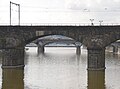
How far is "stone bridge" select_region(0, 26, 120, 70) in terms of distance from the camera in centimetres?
5775

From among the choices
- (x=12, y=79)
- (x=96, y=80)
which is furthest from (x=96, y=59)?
(x=12, y=79)

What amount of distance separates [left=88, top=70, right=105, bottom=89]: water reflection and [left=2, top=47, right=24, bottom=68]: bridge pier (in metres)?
16.4

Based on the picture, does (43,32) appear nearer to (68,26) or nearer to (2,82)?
(68,26)

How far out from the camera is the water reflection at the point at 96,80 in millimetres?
40594

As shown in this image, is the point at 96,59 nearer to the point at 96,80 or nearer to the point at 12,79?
the point at 96,80

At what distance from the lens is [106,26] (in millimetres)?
57938

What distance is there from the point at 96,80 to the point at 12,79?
14.0 m

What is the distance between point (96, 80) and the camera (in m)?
46.4

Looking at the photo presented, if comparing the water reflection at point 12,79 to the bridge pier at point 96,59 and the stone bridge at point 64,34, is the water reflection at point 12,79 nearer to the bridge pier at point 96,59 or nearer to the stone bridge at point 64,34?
the stone bridge at point 64,34

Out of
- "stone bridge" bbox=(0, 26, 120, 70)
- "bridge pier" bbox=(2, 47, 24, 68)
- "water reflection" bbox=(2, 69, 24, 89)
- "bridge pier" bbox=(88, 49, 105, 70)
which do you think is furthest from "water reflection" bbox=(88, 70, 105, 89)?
"bridge pier" bbox=(2, 47, 24, 68)

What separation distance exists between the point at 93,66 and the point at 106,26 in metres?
8.75

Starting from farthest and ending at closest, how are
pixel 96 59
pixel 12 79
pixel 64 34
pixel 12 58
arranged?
pixel 12 58, pixel 64 34, pixel 96 59, pixel 12 79

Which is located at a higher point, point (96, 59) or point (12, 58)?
point (96, 59)

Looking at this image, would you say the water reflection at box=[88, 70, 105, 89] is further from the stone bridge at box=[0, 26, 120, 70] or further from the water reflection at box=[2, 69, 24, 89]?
the water reflection at box=[2, 69, 24, 89]
